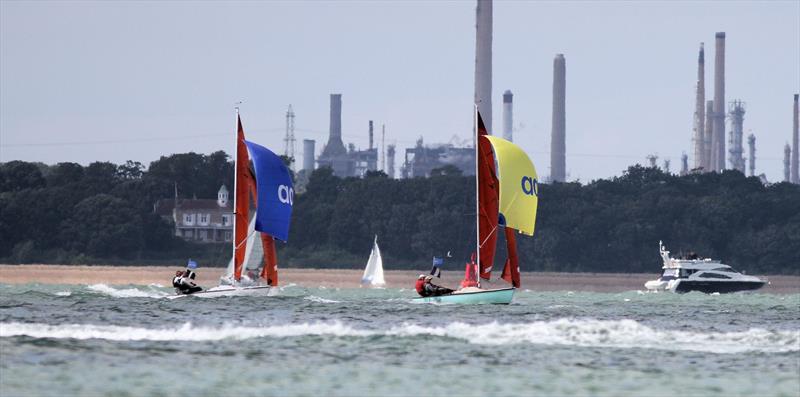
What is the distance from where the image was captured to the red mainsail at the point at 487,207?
171ft

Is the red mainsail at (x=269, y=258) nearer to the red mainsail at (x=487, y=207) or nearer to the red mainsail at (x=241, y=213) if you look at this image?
the red mainsail at (x=241, y=213)

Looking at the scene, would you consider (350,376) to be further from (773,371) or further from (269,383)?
(773,371)

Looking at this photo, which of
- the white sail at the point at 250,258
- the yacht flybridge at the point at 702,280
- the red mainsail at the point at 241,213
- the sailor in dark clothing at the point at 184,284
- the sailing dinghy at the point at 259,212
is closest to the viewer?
the sailor in dark clothing at the point at 184,284

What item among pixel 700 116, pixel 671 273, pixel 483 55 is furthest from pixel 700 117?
pixel 671 273

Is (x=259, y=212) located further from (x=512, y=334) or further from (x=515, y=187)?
(x=512, y=334)

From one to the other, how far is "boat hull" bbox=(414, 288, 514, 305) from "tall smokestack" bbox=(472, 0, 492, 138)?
11969cm

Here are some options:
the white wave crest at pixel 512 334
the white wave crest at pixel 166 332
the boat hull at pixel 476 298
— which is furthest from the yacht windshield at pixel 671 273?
the white wave crest at pixel 166 332

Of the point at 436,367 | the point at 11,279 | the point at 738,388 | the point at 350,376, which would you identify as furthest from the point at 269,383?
the point at 11,279

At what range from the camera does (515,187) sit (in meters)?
A: 51.5

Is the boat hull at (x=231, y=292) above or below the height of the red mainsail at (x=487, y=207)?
below

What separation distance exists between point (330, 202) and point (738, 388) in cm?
12741

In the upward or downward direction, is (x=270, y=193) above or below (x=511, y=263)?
above

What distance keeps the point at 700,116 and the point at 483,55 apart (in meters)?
29.0

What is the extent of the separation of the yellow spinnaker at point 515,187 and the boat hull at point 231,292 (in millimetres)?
11306
